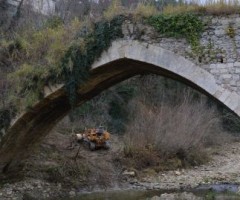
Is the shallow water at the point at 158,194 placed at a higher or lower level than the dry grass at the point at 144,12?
lower

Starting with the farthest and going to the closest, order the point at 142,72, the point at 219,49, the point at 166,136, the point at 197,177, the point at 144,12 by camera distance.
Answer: the point at 166,136
the point at 197,177
the point at 142,72
the point at 144,12
the point at 219,49

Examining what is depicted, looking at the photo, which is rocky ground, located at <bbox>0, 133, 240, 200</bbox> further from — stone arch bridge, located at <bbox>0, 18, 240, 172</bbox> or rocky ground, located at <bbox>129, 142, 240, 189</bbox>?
stone arch bridge, located at <bbox>0, 18, 240, 172</bbox>

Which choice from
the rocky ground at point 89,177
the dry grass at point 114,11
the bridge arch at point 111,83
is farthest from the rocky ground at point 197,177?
the dry grass at point 114,11

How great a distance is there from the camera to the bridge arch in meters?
8.96

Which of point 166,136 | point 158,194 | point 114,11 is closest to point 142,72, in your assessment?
point 114,11

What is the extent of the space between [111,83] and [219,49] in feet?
11.6

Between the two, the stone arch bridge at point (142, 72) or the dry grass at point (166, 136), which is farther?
the dry grass at point (166, 136)

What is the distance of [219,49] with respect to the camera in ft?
29.5

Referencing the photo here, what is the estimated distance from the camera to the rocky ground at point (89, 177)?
13.3 meters

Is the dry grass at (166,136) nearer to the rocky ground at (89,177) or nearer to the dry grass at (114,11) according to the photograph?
the rocky ground at (89,177)

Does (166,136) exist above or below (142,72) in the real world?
below

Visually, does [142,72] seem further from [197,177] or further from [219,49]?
[197,177]

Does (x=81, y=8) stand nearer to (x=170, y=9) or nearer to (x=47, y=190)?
(x=47, y=190)

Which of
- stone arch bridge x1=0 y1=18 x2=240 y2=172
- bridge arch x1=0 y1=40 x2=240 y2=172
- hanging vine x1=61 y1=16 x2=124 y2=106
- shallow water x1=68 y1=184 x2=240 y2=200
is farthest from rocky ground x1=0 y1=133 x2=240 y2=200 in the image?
hanging vine x1=61 y1=16 x2=124 y2=106
